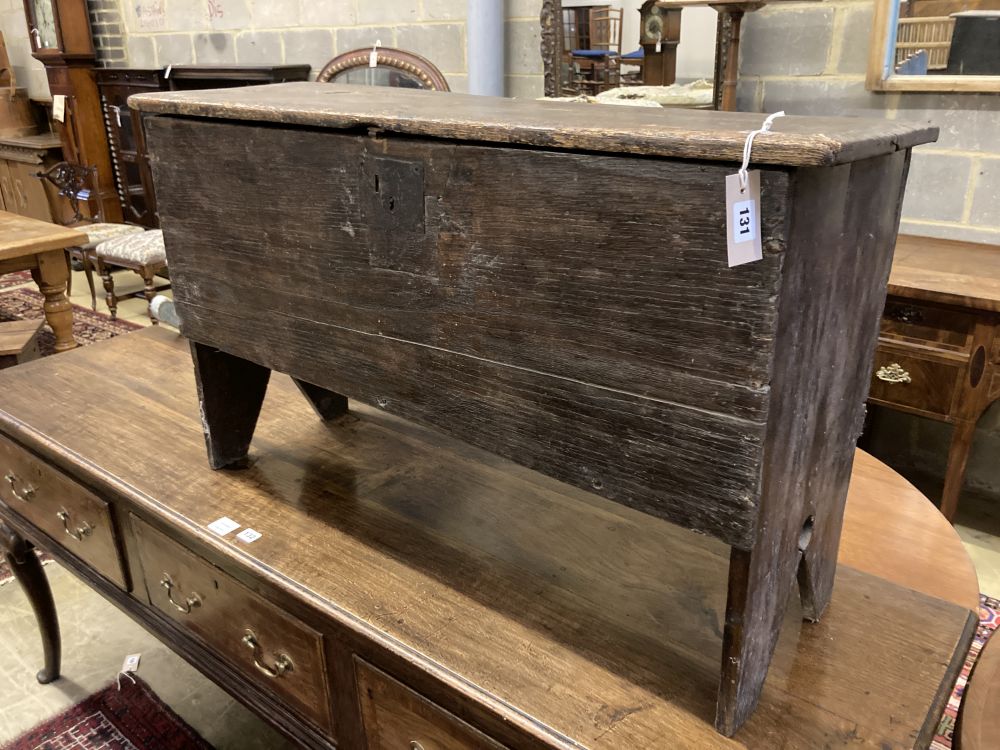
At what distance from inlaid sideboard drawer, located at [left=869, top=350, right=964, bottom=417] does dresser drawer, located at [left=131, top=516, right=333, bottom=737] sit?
1689 millimetres

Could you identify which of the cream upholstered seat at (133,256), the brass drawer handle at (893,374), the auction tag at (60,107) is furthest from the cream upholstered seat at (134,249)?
the brass drawer handle at (893,374)

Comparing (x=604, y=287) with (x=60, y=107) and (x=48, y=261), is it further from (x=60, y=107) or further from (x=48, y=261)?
(x=60, y=107)

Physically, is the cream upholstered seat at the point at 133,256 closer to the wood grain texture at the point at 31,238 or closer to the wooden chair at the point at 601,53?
the wood grain texture at the point at 31,238

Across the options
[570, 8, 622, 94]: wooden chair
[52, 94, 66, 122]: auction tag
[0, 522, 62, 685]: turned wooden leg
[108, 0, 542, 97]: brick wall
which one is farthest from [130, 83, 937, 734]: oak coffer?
[52, 94, 66, 122]: auction tag

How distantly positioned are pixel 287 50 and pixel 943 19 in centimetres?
324

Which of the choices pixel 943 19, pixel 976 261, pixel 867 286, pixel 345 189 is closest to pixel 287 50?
pixel 943 19

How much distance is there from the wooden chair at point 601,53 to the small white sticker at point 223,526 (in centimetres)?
248

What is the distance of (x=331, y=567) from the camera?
3.77 ft

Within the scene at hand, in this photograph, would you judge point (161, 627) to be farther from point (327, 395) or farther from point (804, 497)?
point (804, 497)

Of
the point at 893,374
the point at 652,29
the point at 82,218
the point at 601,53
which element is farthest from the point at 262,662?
the point at 82,218

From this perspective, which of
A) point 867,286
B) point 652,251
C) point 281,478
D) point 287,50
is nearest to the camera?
point 652,251

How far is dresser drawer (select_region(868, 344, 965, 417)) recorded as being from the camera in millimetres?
2209

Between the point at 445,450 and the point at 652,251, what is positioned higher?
the point at 652,251

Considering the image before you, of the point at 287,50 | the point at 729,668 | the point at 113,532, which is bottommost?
the point at 113,532
